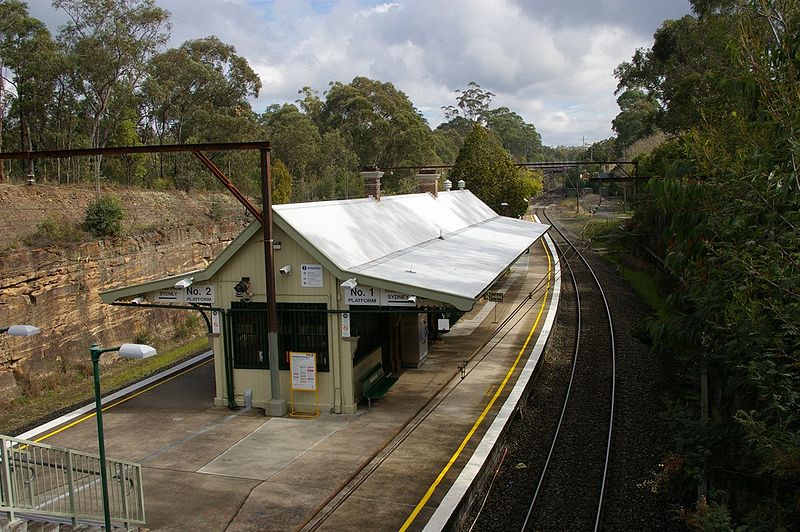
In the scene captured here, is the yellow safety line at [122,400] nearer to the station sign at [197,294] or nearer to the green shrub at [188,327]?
the station sign at [197,294]

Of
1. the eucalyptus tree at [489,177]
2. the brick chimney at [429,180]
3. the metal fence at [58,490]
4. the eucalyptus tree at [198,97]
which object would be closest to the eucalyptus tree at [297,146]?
the eucalyptus tree at [198,97]

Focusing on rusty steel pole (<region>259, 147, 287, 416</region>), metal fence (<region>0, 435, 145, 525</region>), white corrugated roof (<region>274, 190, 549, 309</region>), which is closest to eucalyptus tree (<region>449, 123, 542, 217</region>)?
white corrugated roof (<region>274, 190, 549, 309</region>)

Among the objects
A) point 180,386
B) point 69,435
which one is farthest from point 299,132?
point 69,435

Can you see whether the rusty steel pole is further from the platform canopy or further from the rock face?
the rock face

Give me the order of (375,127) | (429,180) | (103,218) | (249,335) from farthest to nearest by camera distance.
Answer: (375,127), (429,180), (103,218), (249,335)

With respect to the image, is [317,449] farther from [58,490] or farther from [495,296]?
[495,296]

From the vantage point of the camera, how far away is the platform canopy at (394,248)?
1453cm

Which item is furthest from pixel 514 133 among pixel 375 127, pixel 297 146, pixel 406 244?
pixel 406 244

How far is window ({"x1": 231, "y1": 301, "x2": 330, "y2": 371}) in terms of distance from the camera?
15.0 meters

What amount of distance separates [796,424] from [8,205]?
25.0 meters

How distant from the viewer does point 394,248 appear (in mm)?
19031

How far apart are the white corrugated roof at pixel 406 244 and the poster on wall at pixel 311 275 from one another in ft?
1.27

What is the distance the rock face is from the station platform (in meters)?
4.59

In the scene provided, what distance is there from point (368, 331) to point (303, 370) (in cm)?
196
